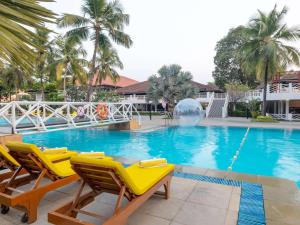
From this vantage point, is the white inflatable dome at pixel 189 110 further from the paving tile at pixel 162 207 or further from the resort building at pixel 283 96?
the resort building at pixel 283 96

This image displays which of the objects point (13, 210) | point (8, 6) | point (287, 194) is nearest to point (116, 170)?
point (8, 6)

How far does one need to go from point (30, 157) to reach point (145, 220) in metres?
1.85

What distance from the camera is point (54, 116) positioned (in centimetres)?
1102

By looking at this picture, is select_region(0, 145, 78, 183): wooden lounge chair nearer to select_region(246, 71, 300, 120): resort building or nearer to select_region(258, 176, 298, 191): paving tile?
select_region(258, 176, 298, 191): paving tile

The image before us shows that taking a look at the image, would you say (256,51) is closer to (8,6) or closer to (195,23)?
(195,23)

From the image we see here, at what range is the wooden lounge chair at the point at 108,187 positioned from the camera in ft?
8.23

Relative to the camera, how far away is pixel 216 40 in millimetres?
34312

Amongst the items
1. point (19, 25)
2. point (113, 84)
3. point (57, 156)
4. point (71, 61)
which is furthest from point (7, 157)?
point (113, 84)

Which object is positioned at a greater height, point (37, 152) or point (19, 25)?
point (19, 25)

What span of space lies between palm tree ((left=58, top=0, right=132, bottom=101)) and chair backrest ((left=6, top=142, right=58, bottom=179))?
13.1 m

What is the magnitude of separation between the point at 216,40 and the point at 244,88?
40.2 ft

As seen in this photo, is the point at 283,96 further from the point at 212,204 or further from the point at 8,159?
the point at 8,159

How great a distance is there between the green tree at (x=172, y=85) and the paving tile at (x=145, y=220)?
2058 centimetres

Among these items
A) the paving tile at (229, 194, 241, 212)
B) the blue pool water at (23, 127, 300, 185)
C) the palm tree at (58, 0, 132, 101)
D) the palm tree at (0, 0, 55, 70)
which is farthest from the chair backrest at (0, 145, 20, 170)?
the palm tree at (58, 0, 132, 101)
